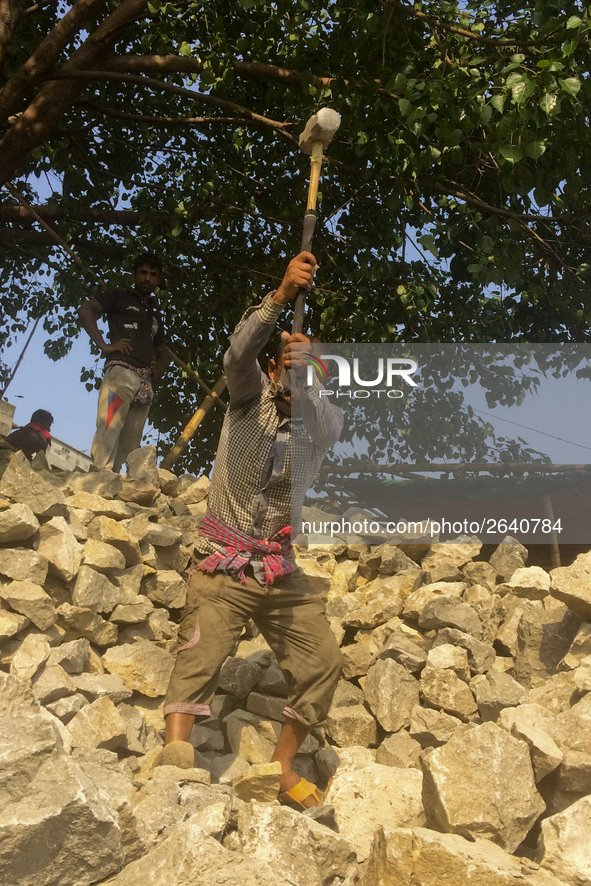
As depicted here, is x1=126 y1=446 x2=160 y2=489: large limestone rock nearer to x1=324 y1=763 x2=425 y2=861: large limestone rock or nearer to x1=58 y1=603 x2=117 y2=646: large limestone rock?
x1=58 y1=603 x2=117 y2=646: large limestone rock

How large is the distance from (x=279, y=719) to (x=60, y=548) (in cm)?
137

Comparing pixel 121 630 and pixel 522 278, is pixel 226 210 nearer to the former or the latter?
pixel 522 278

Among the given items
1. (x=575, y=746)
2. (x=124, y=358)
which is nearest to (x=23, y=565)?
(x=124, y=358)

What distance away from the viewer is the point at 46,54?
201 inches

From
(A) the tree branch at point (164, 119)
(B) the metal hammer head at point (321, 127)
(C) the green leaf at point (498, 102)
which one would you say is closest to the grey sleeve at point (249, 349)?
(B) the metal hammer head at point (321, 127)

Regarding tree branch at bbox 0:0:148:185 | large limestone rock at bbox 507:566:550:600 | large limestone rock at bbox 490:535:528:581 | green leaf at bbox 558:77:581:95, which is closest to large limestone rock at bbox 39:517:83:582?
large limestone rock at bbox 507:566:550:600

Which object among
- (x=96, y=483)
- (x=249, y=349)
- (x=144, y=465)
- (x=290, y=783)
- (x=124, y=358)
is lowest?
(x=290, y=783)

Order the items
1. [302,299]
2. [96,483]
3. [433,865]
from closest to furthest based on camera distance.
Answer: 1. [433,865]
2. [302,299]
3. [96,483]

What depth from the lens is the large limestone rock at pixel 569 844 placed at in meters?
2.52

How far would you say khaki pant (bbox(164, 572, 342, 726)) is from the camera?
3105 millimetres

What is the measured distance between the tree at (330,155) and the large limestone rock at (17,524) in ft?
9.61

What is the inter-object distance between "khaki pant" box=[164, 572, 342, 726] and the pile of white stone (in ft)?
1.03

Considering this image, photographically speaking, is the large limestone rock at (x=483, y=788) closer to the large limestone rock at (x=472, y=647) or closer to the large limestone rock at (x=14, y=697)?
the large limestone rock at (x=472, y=647)

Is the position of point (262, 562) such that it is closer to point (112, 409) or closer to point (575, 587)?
point (575, 587)
